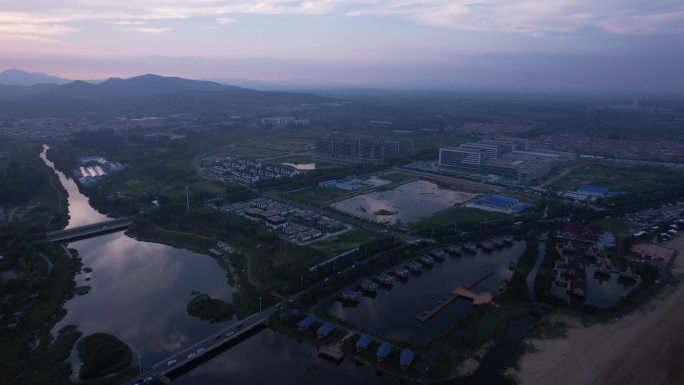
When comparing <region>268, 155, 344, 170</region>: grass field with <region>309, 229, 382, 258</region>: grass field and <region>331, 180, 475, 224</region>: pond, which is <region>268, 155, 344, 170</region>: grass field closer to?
<region>331, 180, 475, 224</region>: pond

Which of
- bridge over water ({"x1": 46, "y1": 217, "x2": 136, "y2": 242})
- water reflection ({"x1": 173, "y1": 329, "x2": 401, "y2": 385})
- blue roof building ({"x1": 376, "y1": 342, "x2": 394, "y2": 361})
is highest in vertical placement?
bridge over water ({"x1": 46, "y1": 217, "x2": 136, "y2": 242})

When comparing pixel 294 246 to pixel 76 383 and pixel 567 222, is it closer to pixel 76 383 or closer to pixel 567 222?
pixel 76 383

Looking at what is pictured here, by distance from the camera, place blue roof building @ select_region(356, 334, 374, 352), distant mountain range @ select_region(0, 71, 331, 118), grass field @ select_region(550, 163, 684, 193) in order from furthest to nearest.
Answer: distant mountain range @ select_region(0, 71, 331, 118), grass field @ select_region(550, 163, 684, 193), blue roof building @ select_region(356, 334, 374, 352)

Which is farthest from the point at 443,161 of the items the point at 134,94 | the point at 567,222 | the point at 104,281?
the point at 134,94

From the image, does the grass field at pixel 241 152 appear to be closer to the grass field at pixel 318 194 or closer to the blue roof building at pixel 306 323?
the grass field at pixel 318 194

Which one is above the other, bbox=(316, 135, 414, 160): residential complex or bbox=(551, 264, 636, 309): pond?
bbox=(316, 135, 414, 160): residential complex

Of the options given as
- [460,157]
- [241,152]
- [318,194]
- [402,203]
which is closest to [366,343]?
[402,203]

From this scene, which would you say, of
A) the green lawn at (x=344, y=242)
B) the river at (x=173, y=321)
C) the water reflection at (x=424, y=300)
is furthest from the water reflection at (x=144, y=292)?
the water reflection at (x=424, y=300)

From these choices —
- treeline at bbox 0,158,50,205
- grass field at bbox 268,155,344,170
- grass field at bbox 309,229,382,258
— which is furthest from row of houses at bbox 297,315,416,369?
grass field at bbox 268,155,344,170
